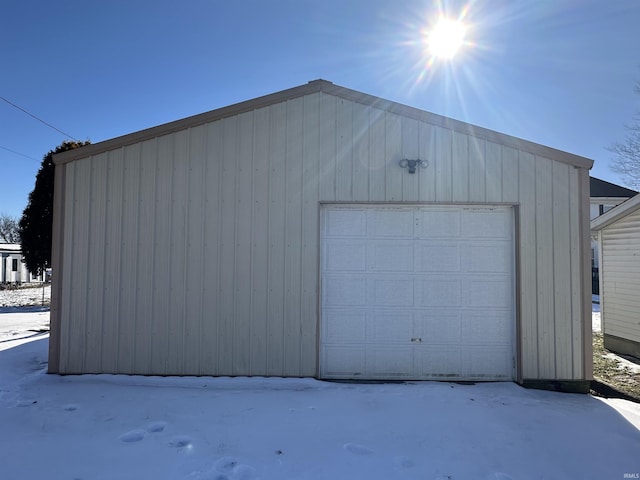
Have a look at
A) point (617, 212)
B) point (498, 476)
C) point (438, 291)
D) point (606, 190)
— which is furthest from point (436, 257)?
point (606, 190)

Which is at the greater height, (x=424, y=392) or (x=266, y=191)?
(x=266, y=191)

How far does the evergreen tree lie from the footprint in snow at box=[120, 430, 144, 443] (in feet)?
40.1

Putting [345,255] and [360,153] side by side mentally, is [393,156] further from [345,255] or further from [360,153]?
[345,255]

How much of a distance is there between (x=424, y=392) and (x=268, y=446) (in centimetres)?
211

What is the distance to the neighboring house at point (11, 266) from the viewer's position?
22.8 meters

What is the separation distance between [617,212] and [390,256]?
18.1 feet

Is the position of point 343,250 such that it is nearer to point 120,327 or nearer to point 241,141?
point 241,141

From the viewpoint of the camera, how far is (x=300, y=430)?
3.42 m

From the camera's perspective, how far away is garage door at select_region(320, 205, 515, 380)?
16.0 ft

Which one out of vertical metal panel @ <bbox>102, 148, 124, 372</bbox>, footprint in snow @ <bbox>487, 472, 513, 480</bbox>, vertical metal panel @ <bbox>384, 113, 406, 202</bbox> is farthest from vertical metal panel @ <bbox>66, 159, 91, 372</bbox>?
footprint in snow @ <bbox>487, 472, 513, 480</bbox>

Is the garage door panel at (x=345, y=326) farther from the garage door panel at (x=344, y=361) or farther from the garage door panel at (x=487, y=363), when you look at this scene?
the garage door panel at (x=487, y=363)

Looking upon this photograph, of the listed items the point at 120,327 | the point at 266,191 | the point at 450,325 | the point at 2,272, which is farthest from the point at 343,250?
the point at 2,272

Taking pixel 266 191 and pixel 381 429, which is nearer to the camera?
pixel 381 429

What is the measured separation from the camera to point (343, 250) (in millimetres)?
5016
